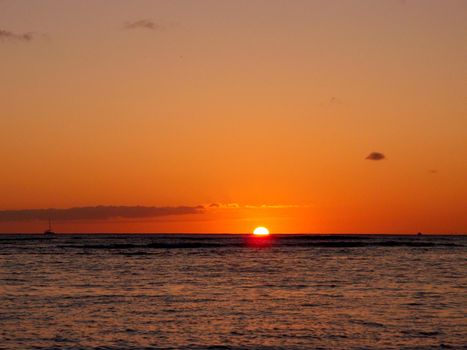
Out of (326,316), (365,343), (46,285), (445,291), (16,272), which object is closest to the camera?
(365,343)

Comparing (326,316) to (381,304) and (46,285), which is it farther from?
(46,285)

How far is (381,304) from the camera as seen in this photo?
39469 mm

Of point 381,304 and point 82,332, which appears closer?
point 82,332

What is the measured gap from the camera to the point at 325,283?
52.0 meters

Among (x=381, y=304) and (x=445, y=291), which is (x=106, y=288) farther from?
(x=445, y=291)

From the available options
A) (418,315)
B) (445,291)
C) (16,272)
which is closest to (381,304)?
(418,315)

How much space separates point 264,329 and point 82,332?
838 centimetres

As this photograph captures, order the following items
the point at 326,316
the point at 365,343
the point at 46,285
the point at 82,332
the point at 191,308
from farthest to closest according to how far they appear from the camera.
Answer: the point at 46,285, the point at 191,308, the point at 326,316, the point at 82,332, the point at 365,343

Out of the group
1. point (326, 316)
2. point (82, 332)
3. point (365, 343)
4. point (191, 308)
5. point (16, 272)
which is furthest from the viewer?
point (16, 272)

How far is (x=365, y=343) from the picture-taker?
1112 inches

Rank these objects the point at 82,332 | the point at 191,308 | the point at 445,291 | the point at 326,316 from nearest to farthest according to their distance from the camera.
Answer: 1. the point at 82,332
2. the point at 326,316
3. the point at 191,308
4. the point at 445,291

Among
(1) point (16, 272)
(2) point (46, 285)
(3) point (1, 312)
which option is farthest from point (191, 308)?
(1) point (16, 272)

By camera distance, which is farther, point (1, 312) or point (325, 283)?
point (325, 283)

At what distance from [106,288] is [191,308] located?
1257cm
